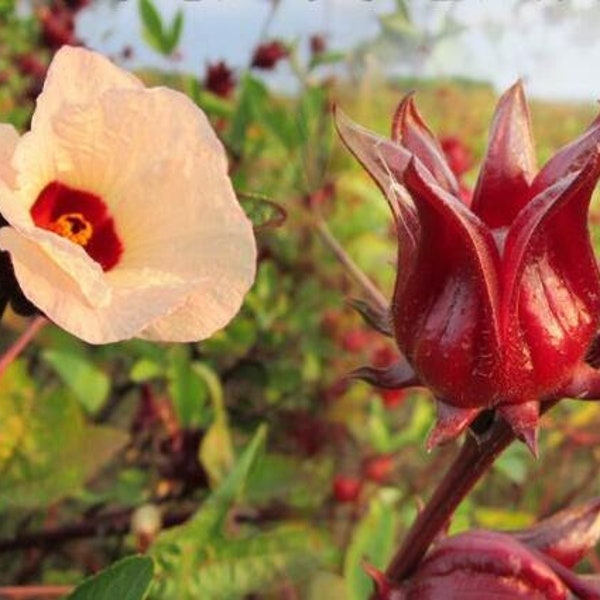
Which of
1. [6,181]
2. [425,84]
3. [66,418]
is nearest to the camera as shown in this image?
[6,181]

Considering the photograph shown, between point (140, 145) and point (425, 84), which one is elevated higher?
point (140, 145)

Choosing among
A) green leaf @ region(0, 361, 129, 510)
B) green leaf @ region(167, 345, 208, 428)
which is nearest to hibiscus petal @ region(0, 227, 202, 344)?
green leaf @ region(0, 361, 129, 510)

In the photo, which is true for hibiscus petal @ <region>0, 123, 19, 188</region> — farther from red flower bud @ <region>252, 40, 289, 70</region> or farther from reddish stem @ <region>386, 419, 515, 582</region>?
red flower bud @ <region>252, 40, 289, 70</region>

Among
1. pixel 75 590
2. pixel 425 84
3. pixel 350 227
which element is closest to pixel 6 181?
pixel 75 590

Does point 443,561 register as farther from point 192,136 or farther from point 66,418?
point 66,418

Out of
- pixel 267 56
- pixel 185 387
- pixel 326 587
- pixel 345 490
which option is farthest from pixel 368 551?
pixel 267 56

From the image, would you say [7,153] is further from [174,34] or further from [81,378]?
[174,34]

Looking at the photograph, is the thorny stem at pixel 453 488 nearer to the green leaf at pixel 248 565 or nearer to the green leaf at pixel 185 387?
the green leaf at pixel 248 565
